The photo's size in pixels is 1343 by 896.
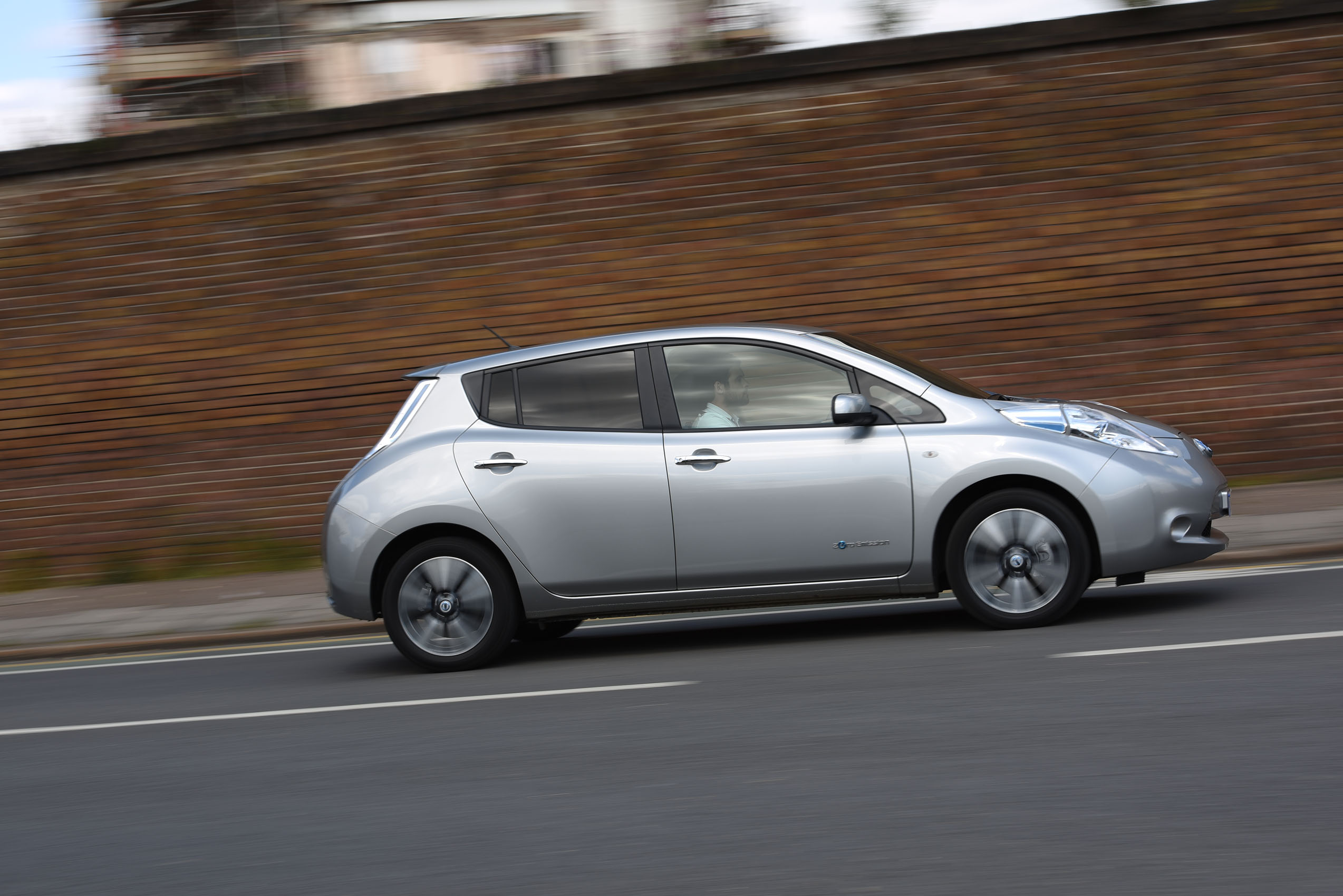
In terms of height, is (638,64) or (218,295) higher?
(638,64)

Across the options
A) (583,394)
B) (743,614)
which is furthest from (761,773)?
(743,614)

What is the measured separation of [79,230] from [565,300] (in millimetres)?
4813

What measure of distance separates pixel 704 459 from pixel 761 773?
2432mm

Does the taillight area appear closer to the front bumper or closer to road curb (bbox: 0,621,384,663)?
road curb (bbox: 0,621,384,663)

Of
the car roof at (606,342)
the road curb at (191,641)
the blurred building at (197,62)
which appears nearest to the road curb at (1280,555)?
the car roof at (606,342)

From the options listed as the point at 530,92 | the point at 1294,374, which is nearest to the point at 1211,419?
the point at 1294,374

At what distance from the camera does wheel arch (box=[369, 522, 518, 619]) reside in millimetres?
7012

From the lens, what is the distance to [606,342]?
282 inches

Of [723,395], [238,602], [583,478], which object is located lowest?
[238,602]

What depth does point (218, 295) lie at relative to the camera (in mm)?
12711

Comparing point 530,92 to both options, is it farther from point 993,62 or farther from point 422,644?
point 422,644

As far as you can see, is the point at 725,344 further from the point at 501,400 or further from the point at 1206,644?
the point at 1206,644

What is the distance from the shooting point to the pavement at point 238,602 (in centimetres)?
909

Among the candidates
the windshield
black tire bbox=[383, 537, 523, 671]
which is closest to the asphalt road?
black tire bbox=[383, 537, 523, 671]
